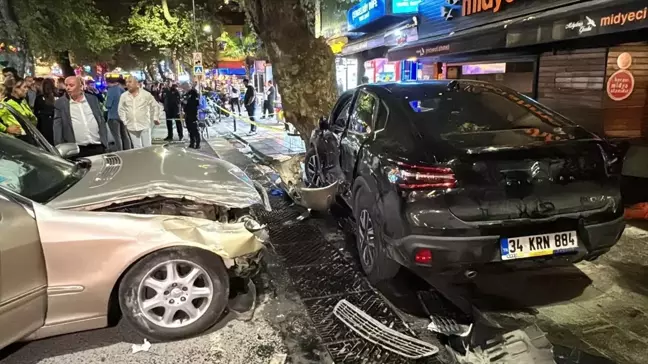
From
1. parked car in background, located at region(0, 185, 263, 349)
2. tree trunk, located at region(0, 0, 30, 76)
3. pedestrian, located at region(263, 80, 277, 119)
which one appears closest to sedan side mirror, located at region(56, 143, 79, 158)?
parked car in background, located at region(0, 185, 263, 349)

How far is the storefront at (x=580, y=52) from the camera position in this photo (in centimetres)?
624

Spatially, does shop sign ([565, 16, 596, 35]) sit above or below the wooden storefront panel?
above

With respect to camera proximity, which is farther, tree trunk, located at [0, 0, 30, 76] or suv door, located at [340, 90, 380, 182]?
tree trunk, located at [0, 0, 30, 76]

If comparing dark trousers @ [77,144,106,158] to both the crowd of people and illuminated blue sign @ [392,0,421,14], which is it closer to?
the crowd of people

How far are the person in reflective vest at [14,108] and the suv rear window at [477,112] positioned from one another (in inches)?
186

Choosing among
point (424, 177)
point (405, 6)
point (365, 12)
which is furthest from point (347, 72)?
point (424, 177)

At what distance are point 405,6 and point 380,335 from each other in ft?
40.9

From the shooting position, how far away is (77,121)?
7.54 meters

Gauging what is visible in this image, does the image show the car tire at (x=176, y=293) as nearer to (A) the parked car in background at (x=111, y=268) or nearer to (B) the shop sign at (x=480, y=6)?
(A) the parked car in background at (x=111, y=268)

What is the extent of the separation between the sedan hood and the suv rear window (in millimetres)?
1563

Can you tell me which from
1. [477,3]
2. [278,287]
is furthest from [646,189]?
[477,3]

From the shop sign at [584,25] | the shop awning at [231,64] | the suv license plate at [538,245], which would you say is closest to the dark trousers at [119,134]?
the shop sign at [584,25]

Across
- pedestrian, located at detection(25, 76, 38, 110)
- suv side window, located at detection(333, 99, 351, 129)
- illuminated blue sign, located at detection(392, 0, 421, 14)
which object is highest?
illuminated blue sign, located at detection(392, 0, 421, 14)

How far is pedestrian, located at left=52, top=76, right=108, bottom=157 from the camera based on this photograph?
24.5ft
